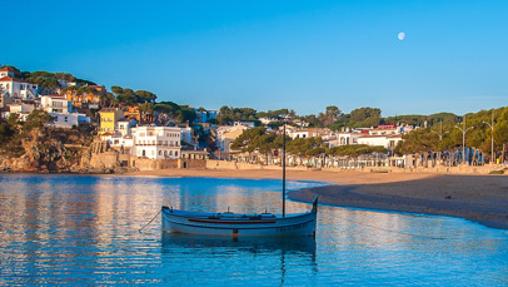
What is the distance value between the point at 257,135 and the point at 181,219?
10659 centimetres

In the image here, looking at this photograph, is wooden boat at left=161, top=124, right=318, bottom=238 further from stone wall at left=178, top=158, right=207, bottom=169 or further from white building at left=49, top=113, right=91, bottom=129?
white building at left=49, top=113, right=91, bottom=129

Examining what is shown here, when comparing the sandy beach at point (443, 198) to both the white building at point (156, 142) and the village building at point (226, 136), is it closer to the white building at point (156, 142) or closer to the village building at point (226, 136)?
the white building at point (156, 142)

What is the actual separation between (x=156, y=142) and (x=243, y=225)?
344 ft

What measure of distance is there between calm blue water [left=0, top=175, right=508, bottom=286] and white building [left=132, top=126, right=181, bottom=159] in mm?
95874

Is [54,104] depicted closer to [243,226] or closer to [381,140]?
[381,140]

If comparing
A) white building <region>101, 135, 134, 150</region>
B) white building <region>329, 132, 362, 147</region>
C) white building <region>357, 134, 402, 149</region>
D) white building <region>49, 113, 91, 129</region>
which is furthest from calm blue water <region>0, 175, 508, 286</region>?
white building <region>49, 113, 91, 129</region>

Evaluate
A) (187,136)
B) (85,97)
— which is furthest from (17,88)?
(187,136)

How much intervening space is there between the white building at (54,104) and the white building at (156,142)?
18.7 meters

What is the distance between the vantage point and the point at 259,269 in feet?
64.0

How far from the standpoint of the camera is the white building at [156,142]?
12862 cm

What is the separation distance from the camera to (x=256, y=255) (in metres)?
22.1

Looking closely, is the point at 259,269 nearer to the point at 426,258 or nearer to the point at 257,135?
the point at 426,258

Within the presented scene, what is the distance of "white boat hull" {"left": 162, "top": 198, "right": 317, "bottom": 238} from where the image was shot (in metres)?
25.0

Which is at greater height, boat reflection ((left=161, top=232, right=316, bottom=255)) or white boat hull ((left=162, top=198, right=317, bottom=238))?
white boat hull ((left=162, top=198, right=317, bottom=238))
